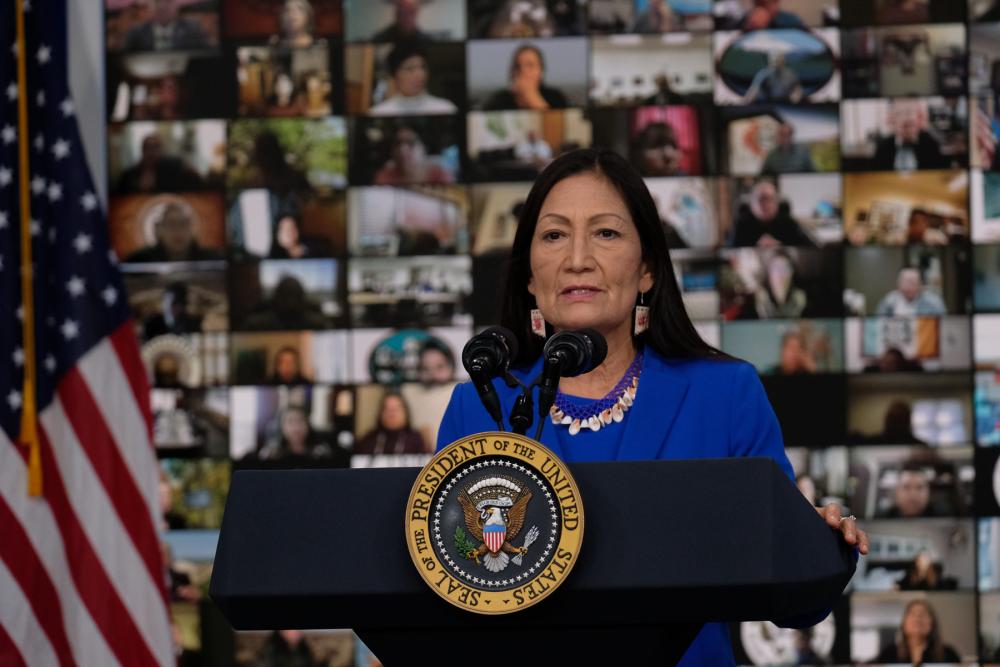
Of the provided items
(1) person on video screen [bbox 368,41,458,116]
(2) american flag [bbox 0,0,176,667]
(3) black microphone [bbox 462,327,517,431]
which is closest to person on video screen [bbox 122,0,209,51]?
(2) american flag [bbox 0,0,176,667]

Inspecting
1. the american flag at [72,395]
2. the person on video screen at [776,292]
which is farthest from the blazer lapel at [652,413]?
the american flag at [72,395]

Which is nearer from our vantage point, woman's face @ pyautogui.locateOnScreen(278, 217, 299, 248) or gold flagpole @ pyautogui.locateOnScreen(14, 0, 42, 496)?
gold flagpole @ pyautogui.locateOnScreen(14, 0, 42, 496)

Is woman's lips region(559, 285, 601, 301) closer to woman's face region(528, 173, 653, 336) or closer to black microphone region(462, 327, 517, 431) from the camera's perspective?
woman's face region(528, 173, 653, 336)

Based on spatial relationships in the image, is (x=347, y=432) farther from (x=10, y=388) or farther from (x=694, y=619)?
(x=694, y=619)

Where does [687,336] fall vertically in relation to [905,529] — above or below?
above

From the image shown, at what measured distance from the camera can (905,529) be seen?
4.30 m

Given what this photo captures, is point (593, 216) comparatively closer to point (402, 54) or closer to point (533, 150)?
point (533, 150)

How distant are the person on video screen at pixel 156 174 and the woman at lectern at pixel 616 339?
2308mm

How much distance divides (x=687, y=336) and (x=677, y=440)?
26 centimetres

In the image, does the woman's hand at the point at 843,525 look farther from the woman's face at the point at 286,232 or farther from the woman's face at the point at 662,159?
the woman's face at the point at 286,232

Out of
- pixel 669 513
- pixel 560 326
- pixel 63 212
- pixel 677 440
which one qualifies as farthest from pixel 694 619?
pixel 63 212

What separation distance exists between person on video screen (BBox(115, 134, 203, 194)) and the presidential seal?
10.1ft

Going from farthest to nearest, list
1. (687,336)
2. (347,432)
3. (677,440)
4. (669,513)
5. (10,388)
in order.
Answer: (347,432) → (10,388) → (687,336) → (677,440) → (669,513)

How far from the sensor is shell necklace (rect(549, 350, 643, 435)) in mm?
2270
